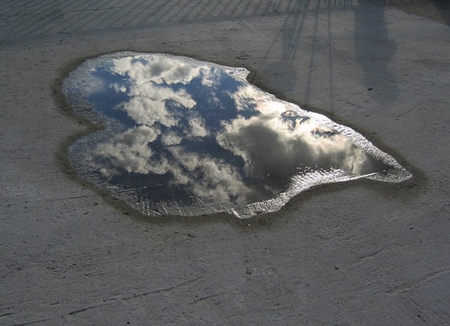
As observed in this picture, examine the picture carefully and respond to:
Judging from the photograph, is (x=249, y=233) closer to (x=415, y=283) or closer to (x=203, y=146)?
(x=415, y=283)

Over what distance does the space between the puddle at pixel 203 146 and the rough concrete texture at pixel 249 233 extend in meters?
0.19

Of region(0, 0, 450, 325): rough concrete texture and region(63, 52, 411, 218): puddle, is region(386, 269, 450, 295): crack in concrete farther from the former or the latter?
region(63, 52, 411, 218): puddle

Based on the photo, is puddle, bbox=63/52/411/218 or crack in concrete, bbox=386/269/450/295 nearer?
crack in concrete, bbox=386/269/450/295

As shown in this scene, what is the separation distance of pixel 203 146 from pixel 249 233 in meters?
1.51

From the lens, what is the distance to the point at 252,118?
20.6ft

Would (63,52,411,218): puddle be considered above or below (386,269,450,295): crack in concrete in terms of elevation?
above

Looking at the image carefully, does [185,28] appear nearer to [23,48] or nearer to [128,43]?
[128,43]

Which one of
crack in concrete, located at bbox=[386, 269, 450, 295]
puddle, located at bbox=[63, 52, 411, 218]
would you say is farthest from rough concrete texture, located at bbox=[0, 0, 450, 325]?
puddle, located at bbox=[63, 52, 411, 218]

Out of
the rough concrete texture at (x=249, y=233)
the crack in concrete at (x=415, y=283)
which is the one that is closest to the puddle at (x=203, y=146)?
the rough concrete texture at (x=249, y=233)

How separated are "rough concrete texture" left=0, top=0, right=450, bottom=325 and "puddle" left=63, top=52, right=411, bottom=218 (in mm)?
192

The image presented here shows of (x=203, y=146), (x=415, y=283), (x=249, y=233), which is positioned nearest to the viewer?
(x=415, y=283)

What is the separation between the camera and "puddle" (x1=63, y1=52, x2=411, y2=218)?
494 cm

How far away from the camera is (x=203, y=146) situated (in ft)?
18.5

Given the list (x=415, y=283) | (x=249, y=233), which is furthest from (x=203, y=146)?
(x=415, y=283)
